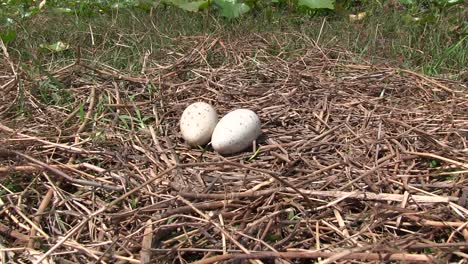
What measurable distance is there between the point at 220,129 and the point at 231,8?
1895 mm

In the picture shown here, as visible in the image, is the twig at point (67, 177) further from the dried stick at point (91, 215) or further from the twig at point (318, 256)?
the twig at point (318, 256)

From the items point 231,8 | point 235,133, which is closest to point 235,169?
point 235,133

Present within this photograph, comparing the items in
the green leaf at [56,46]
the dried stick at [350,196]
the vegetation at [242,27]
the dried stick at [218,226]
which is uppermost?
the dried stick at [218,226]

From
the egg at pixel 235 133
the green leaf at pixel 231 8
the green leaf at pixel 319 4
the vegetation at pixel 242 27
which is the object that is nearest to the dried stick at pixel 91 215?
the egg at pixel 235 133

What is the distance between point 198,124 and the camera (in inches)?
78.8

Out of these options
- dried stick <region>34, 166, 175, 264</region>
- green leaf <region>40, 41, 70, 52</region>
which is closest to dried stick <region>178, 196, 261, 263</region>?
dried stick <region>34, 166, 175, 264</region>

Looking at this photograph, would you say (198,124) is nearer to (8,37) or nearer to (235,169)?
(235,169)

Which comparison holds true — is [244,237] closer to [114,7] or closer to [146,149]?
[146,149]

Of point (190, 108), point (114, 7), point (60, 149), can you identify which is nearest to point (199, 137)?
point (190, 108)

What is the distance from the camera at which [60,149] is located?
1.95 meters

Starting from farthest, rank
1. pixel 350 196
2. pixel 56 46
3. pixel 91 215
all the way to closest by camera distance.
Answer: pixel 56 46
pixel 350 196
pixel 91 215

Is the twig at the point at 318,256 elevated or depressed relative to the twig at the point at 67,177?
depressed

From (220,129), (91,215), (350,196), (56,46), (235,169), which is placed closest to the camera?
(91,215)

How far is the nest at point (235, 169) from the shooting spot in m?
1.52
